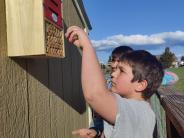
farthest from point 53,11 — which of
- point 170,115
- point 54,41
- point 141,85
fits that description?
point 170,115

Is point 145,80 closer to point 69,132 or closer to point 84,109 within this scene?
point 69,132

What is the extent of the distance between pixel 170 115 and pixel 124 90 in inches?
44.8

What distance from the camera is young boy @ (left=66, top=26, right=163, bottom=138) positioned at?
1.62m

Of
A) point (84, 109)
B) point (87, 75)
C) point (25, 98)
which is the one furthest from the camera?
point (84, 109)

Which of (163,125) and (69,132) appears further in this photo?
(163,125)

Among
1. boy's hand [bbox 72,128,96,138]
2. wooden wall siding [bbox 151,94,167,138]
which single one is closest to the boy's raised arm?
boy's hand [bbox 72,128,96,138]

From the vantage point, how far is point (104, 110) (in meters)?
1.66

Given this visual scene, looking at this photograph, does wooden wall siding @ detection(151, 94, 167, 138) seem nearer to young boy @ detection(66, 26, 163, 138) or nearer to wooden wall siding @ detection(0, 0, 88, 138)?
wooden wall siding @ detection(0, 0, 88, 138)

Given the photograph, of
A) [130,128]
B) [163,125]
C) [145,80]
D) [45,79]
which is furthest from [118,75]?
[163,125]

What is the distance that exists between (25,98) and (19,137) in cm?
18

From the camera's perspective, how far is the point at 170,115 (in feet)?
9.70

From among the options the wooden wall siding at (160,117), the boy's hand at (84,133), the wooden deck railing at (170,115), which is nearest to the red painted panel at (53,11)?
the boy's hand at (84,133)

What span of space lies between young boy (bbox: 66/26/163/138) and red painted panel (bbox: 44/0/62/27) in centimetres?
17

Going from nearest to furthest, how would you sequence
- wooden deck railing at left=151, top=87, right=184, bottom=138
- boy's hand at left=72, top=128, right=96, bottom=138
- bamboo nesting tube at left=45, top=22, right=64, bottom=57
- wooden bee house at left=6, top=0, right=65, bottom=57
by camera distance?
wooden bee house at left=6, top=0, right=65, bottom=57 → bamboo nesting tube at left=45, top=22, right=64, bottom=57 → boy's hand at left=72, top=128, right=96, bottom=138 → wooden deck railing at left=151, top=87, right=184, bottom=138
